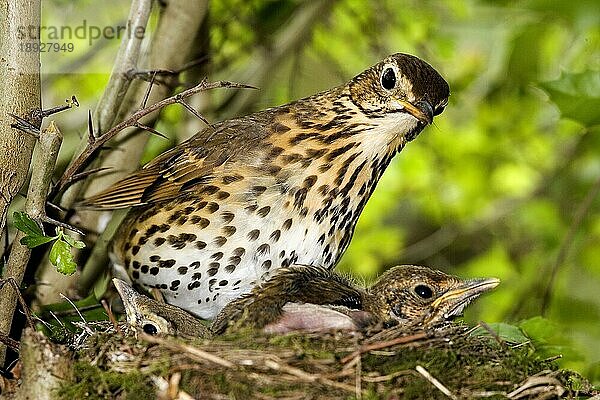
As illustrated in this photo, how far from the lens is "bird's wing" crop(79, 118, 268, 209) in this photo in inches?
124

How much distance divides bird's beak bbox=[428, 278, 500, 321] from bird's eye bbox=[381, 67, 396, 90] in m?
0.69

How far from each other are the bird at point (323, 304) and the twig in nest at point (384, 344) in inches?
5.8

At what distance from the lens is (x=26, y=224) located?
244 cm

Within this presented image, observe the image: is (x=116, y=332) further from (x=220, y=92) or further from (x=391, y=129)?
(x=220, y=92)

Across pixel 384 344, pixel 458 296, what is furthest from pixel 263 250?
pixel 384 344

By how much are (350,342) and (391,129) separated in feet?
3.26

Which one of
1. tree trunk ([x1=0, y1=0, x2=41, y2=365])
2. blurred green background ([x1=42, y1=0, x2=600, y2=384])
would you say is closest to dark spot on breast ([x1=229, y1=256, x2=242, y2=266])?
tree trunk ([x1=0, y1=0, x2=41, y2=365])

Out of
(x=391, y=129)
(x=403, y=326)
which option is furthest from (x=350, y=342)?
(x=391, y=129)

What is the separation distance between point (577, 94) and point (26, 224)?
203 cm

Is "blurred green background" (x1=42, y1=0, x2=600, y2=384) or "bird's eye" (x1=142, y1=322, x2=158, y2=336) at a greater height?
"blurred green background" (x1=42, y1=0, x2=600, y2=384)

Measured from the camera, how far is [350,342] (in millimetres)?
2346

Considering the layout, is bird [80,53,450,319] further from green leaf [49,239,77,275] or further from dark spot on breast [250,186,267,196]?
green leaf [49,239,77,275]

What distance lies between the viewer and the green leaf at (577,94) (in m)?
3.38

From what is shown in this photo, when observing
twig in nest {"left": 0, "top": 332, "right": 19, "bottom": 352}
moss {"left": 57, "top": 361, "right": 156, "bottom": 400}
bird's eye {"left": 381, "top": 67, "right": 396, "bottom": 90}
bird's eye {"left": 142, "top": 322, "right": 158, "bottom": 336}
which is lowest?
moss {"left": 57, "top": 361, "right": 156, "bottom": 400}
